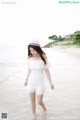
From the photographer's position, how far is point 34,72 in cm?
295

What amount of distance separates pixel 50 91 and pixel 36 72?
260mm

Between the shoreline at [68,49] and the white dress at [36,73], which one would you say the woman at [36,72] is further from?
the shoreline at [68,49]

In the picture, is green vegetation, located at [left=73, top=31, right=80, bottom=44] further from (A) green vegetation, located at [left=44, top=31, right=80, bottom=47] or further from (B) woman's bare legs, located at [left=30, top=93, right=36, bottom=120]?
(B) woman's bare legs, located at [left=30, top=93, right=36, bottom=120]

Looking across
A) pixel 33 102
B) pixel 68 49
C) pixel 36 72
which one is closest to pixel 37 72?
pixel 36 72

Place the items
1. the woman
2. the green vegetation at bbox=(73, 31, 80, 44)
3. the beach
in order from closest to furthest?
the woman → the beach → the green vegetation at bbox=(73, 31, 80, 44)

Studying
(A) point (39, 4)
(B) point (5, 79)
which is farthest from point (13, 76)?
(A) point (39, 4)

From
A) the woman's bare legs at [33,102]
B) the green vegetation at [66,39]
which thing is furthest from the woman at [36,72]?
the green vegetation at [66,39]

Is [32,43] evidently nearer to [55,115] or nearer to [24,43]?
[24,43]

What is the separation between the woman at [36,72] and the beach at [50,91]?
83 millimetres

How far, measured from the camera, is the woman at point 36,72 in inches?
114

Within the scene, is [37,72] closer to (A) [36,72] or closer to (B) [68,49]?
(A) [36,72]

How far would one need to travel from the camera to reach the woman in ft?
9.53

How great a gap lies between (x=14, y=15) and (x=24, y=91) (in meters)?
0.35

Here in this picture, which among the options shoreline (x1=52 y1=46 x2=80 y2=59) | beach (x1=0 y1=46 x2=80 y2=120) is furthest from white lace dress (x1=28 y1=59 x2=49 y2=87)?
shoreline (x1=52 y1=46 x2=80 y2=59)
